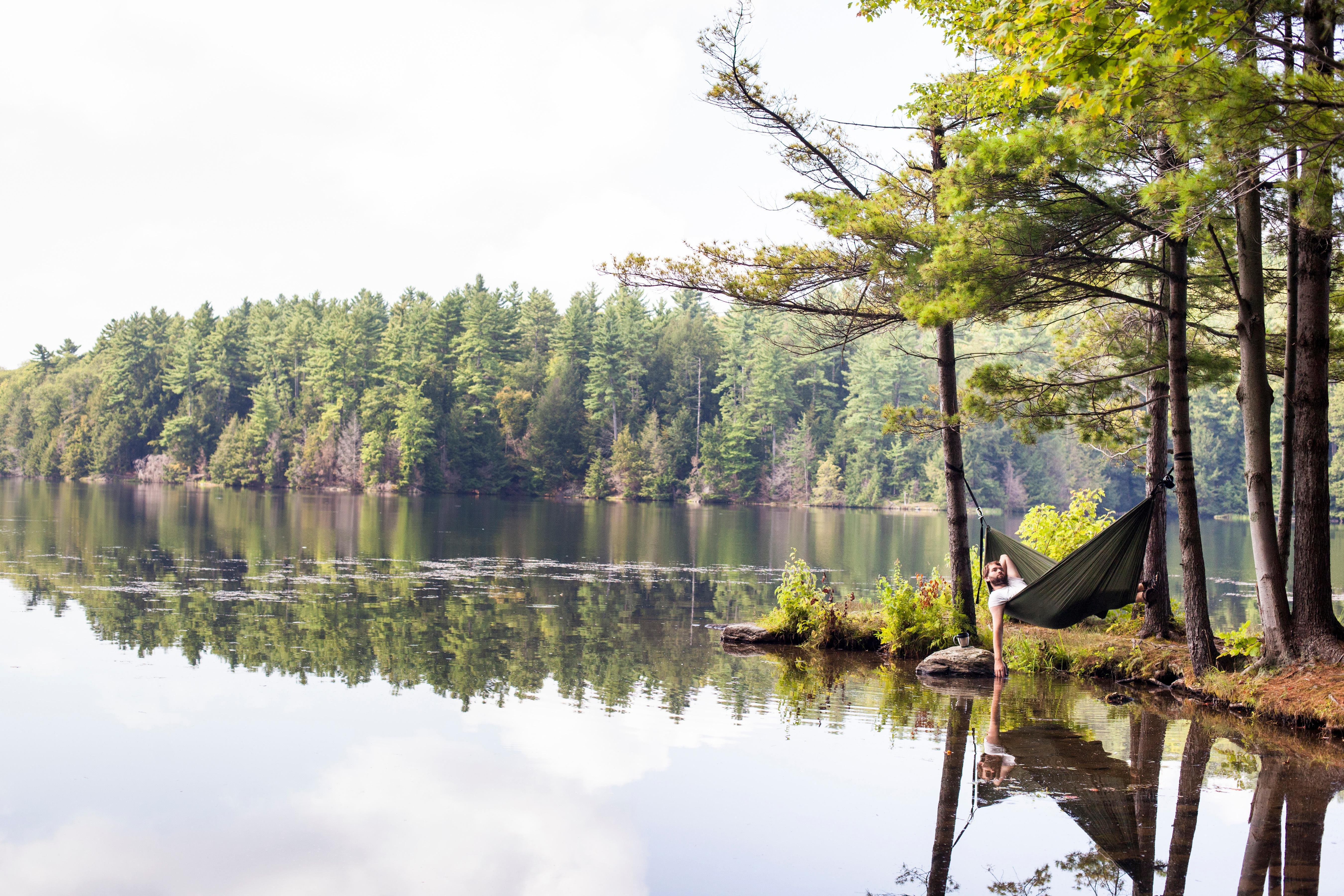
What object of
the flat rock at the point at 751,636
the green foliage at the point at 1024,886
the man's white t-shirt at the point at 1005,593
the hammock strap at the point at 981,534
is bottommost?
the green foliage at the point at 1024,886

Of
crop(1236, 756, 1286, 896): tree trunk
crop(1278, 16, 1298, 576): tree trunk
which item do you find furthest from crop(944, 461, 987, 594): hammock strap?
crop(1236, 756, 1286, 896): tree trunk

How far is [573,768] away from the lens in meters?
7.24

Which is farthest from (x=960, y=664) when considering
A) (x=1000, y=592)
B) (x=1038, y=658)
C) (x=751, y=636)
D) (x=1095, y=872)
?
(x=1095, y=872)

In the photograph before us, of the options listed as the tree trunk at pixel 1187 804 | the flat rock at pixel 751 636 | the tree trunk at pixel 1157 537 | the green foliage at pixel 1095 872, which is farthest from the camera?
the flat rock at pixel 751 636

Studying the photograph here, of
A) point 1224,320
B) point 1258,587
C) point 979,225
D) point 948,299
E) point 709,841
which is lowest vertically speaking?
point 709,841

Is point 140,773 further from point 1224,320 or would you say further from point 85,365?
point 85,365

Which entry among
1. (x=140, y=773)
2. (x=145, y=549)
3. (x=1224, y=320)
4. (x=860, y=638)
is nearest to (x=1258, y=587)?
(x=860, y=638)

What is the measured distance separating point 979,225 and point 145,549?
20728 mm

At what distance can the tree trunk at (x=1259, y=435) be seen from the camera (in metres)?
8.75

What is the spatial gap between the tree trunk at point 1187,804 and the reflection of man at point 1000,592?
204cm

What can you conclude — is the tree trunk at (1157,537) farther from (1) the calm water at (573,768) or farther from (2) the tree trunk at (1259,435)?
(2) the tree trunk at (1259,435)

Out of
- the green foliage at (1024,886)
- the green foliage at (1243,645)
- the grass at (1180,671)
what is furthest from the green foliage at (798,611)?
the green foliage at (1024,886)

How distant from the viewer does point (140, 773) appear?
23.0 ft

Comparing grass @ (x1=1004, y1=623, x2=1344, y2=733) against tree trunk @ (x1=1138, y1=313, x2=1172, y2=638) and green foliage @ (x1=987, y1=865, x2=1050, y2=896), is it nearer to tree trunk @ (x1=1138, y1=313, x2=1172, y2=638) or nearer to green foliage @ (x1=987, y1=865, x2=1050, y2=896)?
tree trunk @ (x1=1138, y1=313, x2=1172, y2=638)
